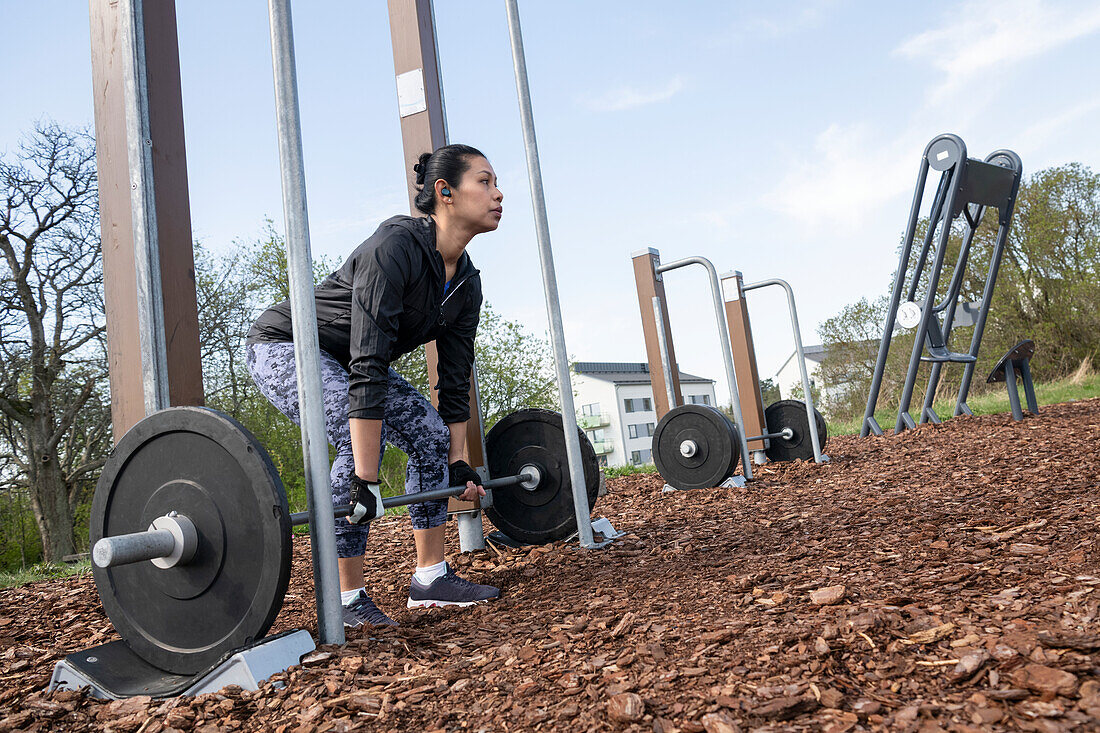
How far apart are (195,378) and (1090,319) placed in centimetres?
1389

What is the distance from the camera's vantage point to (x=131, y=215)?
6.21 feet

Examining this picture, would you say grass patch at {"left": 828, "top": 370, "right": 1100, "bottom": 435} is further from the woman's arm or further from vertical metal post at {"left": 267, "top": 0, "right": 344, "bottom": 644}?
vertical metal post at {"left": 267, "top": 0, "right": 344, "bottom": 644}

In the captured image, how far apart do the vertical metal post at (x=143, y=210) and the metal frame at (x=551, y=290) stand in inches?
42.7

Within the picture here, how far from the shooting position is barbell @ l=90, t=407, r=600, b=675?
1362mm

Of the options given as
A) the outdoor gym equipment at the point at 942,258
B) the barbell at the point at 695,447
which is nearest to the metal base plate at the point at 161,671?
the barbell at the point at 695,447

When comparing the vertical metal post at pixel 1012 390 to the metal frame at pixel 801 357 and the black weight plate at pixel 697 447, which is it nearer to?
the metal frame at pixel 801 357

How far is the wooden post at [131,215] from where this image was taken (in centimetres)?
187

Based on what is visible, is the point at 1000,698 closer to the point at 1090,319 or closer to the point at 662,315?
the point at 662,315

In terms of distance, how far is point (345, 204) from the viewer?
872 centimetres

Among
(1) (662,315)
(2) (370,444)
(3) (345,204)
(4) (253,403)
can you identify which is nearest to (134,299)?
(2) (370,444)

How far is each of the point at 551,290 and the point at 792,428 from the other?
341 centimetres

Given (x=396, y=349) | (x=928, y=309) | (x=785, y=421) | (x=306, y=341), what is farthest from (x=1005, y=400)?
(x=306, y=341)

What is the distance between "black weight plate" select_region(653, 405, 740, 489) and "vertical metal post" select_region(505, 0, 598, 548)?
1.69 metres

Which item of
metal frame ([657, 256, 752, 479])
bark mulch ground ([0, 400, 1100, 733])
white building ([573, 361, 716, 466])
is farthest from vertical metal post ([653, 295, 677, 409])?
white building ([573, 361, 716, 466])
